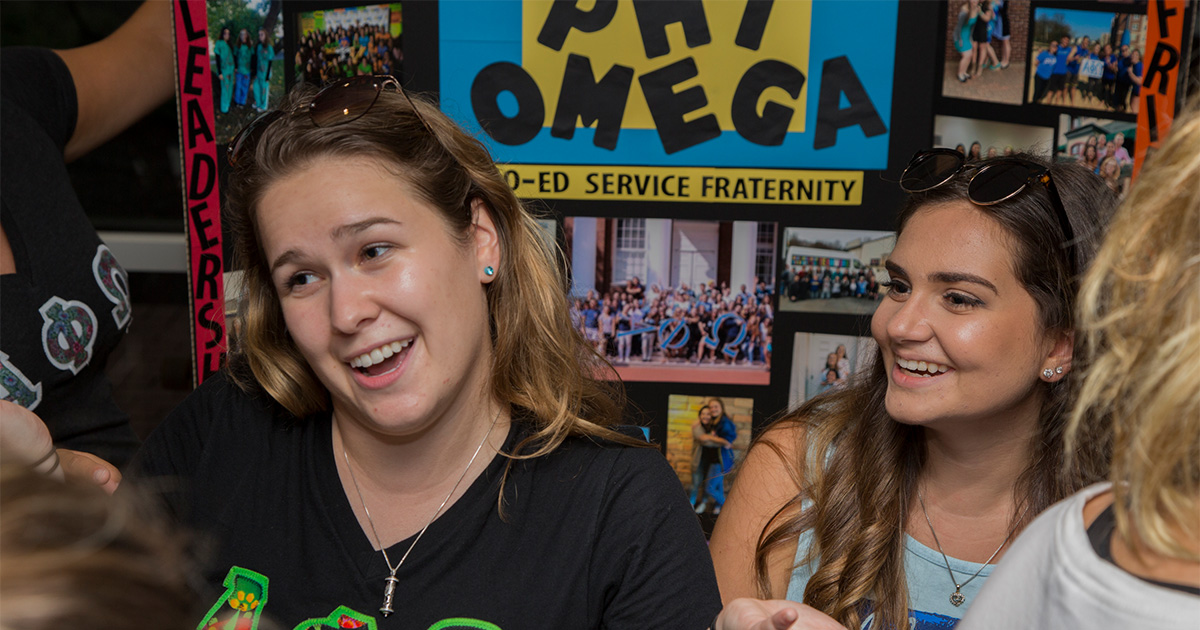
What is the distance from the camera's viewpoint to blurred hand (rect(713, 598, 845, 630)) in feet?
3.88

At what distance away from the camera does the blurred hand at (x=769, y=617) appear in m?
1.18

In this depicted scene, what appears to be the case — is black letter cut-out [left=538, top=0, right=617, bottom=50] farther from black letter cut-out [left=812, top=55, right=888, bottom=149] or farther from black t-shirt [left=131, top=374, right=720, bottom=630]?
black t-shirt [left=131, top=374, right=720, bottom=630]

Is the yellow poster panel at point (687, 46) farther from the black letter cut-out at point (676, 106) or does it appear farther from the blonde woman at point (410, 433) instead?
the blonde woman at point (410, 433)

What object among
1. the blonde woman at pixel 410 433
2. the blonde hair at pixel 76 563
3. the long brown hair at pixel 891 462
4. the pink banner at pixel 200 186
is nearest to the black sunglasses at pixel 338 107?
the blonde woman at pixel 410 433

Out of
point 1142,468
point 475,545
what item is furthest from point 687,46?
point 1142,468

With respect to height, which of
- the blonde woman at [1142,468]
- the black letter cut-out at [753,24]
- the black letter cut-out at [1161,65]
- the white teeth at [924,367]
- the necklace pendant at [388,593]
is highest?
the black letter cut-out at [753,24]

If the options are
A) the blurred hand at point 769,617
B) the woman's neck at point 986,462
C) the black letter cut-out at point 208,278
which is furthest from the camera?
the black letter cut-out at point 208,278

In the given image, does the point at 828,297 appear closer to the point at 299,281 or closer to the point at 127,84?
the point at 299,281

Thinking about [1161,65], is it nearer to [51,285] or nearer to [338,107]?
[338,107]

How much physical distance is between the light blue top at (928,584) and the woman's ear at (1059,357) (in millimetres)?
358

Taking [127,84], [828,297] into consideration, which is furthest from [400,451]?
[127,84]

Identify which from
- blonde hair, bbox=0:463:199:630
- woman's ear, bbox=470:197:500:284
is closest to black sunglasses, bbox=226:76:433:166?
woman's ear, bbox=470:197:500:284

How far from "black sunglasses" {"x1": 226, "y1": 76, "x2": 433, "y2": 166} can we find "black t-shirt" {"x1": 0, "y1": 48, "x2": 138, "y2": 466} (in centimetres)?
62

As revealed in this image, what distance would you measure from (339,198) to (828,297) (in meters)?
1.09
